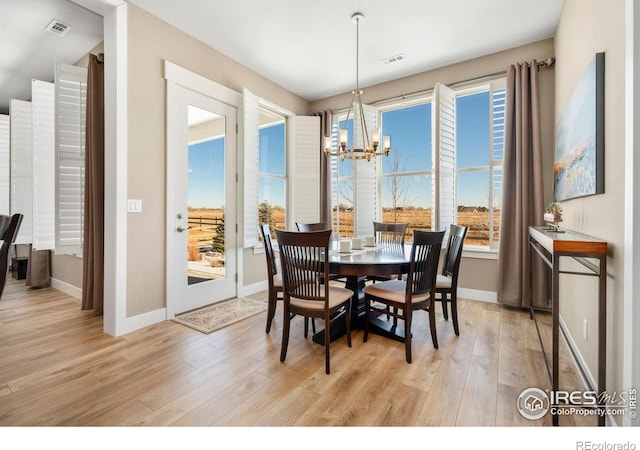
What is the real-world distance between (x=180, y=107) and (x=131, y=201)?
44.3 inches

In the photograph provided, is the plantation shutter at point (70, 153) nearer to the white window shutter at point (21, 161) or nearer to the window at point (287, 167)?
the white window shutter at point (21, 161)

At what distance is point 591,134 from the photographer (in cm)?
178

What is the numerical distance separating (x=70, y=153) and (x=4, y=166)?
9.09ft

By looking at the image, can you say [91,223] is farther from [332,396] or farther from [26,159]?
[332,396]

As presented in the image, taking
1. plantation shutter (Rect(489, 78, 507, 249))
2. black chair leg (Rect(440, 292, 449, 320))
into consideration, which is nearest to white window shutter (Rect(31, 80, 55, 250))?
black chair leg (Rect(440, 292, 449, 320))

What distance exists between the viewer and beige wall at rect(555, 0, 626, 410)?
1420mm

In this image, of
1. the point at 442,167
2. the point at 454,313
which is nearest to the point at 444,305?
the point at 454,313

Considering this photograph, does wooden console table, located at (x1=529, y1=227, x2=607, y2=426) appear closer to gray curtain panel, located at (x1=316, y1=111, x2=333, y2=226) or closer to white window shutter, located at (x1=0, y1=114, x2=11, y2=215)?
gray curtain panel, located at (x1=316, y1=111, x2=333, y2=226)

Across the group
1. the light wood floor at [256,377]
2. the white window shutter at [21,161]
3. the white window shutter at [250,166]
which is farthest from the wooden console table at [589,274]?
the white window shutter at [21,161]

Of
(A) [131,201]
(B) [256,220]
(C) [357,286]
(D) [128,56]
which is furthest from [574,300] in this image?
(D) [128,56]

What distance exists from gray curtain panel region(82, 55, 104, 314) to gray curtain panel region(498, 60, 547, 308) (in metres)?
4.30

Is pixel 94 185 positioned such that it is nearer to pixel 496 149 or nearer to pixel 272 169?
pixel 272 169

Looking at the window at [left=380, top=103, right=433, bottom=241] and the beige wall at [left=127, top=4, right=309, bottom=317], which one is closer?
the beige wall at [left=127, top=4, right=309, bottom=317]

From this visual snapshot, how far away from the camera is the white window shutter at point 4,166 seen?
4.44m
